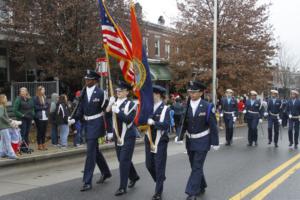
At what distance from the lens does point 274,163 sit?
10.6m

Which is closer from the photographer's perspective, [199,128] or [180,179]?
[199,128]

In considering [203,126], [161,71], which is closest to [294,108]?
[203,126]

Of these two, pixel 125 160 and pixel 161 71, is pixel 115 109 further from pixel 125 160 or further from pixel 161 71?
pixel 161 71

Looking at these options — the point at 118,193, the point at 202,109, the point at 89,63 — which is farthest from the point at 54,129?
the point at 202,109

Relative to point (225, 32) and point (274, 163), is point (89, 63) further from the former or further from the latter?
point (225, 32)

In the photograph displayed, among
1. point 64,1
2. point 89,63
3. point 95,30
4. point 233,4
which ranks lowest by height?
point 89,63

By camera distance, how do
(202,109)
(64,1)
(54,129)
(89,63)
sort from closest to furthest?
(202,109) → (54,129) → (64,1) → (89,63)

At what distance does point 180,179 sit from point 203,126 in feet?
6.98

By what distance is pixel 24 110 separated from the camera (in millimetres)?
12141

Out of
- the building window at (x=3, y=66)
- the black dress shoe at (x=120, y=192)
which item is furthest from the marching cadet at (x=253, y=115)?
the building window at (x=3, y=66)

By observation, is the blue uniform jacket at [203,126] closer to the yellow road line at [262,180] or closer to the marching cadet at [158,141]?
the marching cadet at [158,141]

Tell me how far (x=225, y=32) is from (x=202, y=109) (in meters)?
21.4

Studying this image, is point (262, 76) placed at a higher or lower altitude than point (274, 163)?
higher

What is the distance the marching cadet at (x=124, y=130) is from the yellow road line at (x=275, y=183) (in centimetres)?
219
